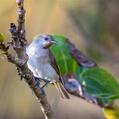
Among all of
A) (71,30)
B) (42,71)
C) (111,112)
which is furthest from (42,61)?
(71,30)

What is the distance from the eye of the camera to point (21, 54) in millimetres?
630

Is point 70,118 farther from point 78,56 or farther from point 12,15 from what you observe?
point 78,56

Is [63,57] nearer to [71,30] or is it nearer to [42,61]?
[42,61]

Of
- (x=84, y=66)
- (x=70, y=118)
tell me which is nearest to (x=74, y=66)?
(x=84, y=66)

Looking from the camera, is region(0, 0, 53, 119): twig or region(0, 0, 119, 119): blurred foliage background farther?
region(0, 0, 119, 119): blurred foliage background

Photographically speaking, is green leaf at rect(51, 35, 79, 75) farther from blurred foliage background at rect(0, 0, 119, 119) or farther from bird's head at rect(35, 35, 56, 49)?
blurred foliage background at rect(0, 0, 119, 119)

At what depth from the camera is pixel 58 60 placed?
66 centimetres

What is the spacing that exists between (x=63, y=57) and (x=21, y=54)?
0.05 m

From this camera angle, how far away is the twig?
0.59 metres

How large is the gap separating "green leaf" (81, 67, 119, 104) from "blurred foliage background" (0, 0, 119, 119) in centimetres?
116

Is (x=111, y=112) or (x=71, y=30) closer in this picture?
(x=111, y=112)

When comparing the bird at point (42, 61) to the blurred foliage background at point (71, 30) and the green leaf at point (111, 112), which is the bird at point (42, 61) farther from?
the blurred foliage background at point (71, 30)

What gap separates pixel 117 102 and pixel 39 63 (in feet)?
0.35

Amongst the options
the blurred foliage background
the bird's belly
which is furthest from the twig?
the blurred foliage background
